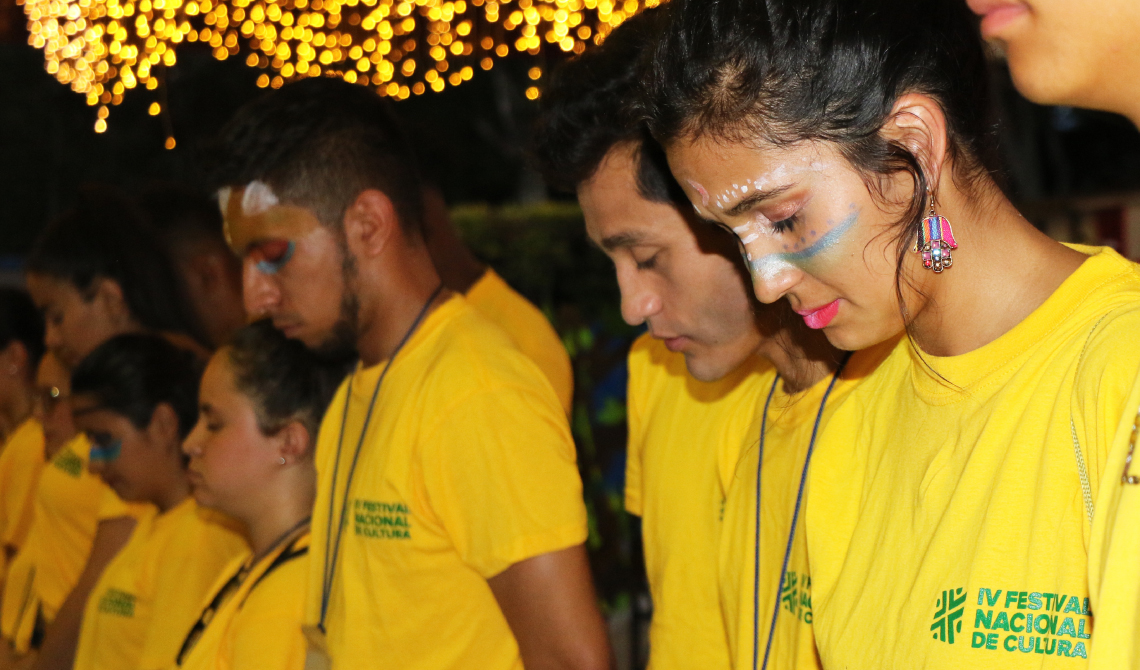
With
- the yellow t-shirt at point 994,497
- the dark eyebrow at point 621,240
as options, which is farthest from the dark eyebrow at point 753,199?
the dark eyebrow at point 621,240

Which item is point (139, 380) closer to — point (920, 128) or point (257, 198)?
point (257, 198)

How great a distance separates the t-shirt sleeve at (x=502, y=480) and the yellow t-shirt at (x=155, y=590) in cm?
115

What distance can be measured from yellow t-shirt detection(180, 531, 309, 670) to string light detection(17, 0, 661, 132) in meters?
1.57

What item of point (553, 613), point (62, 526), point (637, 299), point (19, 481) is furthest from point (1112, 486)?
point (19, 481)

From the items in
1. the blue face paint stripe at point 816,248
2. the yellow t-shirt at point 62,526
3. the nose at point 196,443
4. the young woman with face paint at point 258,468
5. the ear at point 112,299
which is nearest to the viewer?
the blue face paint stripe at point 816,248

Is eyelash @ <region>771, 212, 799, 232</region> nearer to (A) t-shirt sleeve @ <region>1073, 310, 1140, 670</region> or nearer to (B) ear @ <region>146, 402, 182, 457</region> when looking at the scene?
(A) t-shirt sleeve @ <region>1073, 310, 1140, 670</region>

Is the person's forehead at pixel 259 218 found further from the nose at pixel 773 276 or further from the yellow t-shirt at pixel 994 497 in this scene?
the yellow t-shirt at pixel 994 497

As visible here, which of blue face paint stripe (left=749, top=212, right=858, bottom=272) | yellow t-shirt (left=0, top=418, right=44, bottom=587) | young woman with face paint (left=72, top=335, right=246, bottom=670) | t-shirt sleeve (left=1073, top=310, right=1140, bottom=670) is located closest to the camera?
t-shirt sleeve (left=1073, top=310, right=1140, bottom=670)

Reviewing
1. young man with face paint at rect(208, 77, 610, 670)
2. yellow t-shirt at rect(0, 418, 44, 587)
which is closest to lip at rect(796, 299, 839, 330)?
young man with face paint at rect(208, 77, 610, 670)

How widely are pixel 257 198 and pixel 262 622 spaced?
100cm

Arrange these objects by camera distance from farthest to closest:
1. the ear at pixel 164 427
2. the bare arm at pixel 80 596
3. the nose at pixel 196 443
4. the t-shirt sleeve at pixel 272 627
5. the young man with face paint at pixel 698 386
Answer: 1. the bare arm at pixel 80 596
2. the ear at pixel 164 427
3. the nose at pixel 196 443
4. the t-shirt sleeve at pixel 272 627
5. the young man with face paint at pixel 698 386

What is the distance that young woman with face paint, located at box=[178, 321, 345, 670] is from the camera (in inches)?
101

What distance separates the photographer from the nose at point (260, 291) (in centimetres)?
253

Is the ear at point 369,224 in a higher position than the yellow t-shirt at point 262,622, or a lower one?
higher
